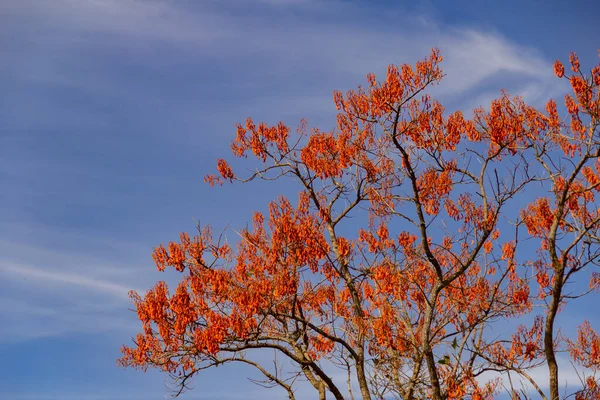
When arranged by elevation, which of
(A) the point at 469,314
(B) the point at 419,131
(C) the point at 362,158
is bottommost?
(A) the point at 469,314

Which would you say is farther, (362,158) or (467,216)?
(362,158)

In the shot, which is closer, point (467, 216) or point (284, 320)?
point (467, 216)

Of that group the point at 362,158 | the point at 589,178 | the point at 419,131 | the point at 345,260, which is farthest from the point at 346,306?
the point at 589,178

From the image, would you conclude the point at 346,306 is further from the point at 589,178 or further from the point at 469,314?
the point at 589,178

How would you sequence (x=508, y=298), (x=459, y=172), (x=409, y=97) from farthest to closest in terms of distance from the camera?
1. (x=508, y=298)
2. (x=459, y=172)
3. (x=409, y=97)

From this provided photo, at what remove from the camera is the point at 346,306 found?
14.5 metres

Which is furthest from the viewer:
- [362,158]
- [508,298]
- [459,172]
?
[362,158]

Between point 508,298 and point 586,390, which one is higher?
point 508,298

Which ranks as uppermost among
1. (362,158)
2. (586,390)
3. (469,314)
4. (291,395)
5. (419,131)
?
(362,158)

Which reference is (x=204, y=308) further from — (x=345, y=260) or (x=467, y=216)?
(x=467, y=216)

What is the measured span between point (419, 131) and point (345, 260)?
3.87 meters

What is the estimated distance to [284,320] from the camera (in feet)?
46.3

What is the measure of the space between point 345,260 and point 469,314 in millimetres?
2939

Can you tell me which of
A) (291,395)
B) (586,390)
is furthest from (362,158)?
(586,390)
